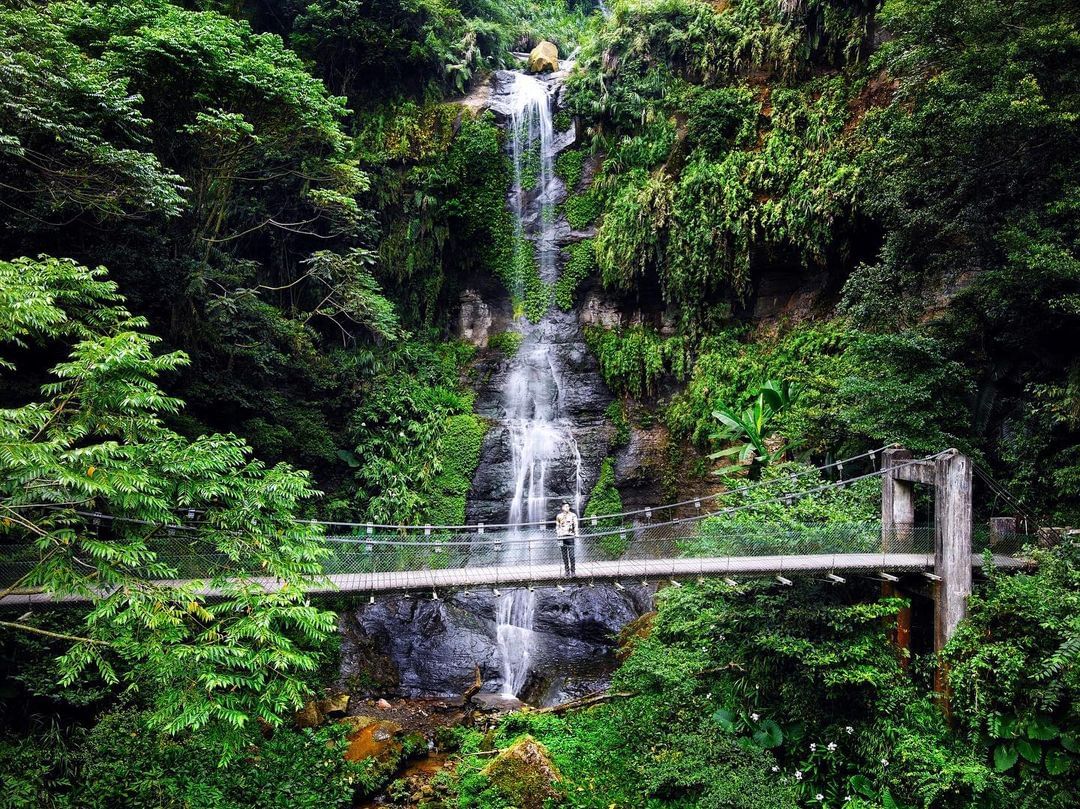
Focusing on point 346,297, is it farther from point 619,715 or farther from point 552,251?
point 619,715

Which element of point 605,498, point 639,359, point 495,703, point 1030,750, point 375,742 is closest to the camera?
point 1030,750

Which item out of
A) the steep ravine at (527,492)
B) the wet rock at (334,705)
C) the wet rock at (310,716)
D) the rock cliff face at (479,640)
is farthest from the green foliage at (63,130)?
the rock cliff face at (479,640)

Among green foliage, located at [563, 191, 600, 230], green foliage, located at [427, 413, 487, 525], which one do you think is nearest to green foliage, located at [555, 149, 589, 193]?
green foliage, located at [563, 191, 600, 230]

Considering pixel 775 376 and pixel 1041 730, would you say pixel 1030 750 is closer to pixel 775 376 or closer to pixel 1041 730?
pixel 1041 730

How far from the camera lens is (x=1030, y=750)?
22.1ft

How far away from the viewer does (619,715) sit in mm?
9625

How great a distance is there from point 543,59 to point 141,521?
1899cm

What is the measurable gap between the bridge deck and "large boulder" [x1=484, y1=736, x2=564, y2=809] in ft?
7.59

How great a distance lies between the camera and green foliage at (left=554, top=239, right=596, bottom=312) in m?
17.2

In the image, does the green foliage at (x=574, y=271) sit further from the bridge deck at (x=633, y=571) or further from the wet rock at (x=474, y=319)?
the bridge deck at (x=633, y=571)

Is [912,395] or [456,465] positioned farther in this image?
[456,465]

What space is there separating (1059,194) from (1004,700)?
20.6 ft

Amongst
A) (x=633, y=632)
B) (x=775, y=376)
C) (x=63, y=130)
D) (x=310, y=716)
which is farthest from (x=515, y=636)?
(x=63, y=130)

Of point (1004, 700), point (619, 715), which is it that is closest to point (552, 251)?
point (619, 715)
